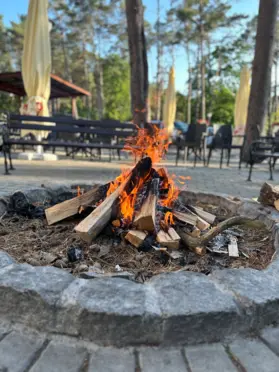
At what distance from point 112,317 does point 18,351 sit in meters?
0.38

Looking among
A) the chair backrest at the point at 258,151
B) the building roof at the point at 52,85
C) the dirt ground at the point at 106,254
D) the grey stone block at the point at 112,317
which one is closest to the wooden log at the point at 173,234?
the dirt ground at the point at 106,254

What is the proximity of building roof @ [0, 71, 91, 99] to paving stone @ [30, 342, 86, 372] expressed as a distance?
1187cm

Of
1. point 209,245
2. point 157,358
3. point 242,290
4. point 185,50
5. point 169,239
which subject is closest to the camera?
point 157,358

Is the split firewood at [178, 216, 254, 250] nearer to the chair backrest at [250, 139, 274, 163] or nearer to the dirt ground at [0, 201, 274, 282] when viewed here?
the dirt ground at [0, 201, 274, 282]

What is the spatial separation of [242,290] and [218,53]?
3670cm

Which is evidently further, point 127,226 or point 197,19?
point 197,19

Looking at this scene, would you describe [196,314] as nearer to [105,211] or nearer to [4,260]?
[4,260]

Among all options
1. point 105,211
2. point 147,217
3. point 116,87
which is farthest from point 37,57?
point 116,87

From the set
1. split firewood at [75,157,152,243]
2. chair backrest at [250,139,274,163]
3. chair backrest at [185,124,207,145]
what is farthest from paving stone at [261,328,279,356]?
chair backrest at [185,124,207,145]

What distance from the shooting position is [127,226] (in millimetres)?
2240

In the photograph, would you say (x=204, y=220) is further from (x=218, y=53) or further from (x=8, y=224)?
(x=218, y=53)

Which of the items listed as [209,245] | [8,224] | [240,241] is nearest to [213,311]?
[209,245]

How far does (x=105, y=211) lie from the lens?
86.0 inches

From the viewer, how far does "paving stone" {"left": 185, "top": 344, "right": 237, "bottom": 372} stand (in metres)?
1.09
